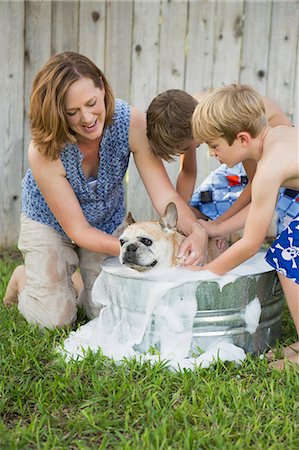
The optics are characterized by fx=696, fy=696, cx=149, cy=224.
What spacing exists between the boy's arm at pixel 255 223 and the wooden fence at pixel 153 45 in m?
2.19

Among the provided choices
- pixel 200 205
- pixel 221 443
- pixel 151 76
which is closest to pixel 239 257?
pixel 221 443

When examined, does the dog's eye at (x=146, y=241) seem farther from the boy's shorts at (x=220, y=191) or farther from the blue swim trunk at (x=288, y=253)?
the boy's shorts at (x=220, y=191)

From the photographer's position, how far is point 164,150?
11.2ft

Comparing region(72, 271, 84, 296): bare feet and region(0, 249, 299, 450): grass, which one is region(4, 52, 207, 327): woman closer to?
region(72, 271, 84, 296): bare feet

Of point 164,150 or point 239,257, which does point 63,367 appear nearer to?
point 239,257

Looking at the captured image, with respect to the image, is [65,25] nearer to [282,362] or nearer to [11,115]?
[11,115]

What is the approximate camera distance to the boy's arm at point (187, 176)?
3992mm

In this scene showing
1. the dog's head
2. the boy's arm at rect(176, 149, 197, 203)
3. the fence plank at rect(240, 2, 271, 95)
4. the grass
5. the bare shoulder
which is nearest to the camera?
the grass

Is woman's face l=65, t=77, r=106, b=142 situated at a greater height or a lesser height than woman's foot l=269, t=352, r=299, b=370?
greater

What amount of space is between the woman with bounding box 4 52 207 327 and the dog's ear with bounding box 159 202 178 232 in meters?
0.11

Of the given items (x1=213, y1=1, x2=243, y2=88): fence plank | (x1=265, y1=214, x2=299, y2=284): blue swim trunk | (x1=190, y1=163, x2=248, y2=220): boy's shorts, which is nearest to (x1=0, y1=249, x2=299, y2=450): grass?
(x1=265, y1=214, x2=299, y2=284): blue swim trunk

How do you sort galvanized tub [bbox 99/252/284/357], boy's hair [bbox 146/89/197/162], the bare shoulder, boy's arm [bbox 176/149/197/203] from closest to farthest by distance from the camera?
galvanized tub [bbox 99/252/284/357] → boy's hair [bbox 146/89/197/162] → the bare shoulder → boy's arm [bbox 176/149/197/203]

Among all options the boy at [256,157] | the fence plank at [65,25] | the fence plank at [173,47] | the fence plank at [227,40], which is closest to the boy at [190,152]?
the boy at [256,157]

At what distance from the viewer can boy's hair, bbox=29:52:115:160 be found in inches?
124
